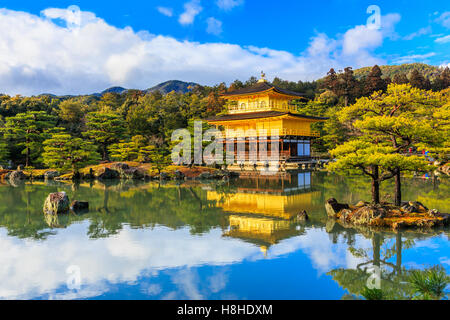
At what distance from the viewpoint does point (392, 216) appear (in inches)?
376

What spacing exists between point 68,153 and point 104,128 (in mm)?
6612

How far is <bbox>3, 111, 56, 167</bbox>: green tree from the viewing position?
26.5m

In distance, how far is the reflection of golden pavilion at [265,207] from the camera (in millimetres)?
8992

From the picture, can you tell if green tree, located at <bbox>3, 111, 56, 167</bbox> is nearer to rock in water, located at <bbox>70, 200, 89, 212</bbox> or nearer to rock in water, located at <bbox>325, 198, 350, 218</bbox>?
rock in water, located at <bbox>70, 200, 89, 212</bbox>

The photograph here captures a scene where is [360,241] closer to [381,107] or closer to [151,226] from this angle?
[381,107]

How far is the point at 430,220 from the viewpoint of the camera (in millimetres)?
9117

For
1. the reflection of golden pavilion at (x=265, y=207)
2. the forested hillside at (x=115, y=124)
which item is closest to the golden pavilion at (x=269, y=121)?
the forested hillside at (x=115, y=124)

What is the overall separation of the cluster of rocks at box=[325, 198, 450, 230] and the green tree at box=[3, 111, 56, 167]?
83.3 feet

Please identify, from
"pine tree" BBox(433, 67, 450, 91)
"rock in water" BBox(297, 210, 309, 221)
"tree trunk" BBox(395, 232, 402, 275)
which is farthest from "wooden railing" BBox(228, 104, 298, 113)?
"pine tree" BBox(433, 67, 450, 91)

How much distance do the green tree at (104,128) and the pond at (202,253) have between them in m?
16.9

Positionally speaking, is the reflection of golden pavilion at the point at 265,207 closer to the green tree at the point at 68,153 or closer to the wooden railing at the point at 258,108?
the green tree at the point at 68,153

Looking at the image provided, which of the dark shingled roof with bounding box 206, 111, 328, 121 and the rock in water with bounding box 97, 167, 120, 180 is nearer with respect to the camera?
the rock in water with bounding box 97, 167, 120, 180

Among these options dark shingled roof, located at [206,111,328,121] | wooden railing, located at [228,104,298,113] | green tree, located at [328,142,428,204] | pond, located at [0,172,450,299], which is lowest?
pond, located at [0,172,450,299]
